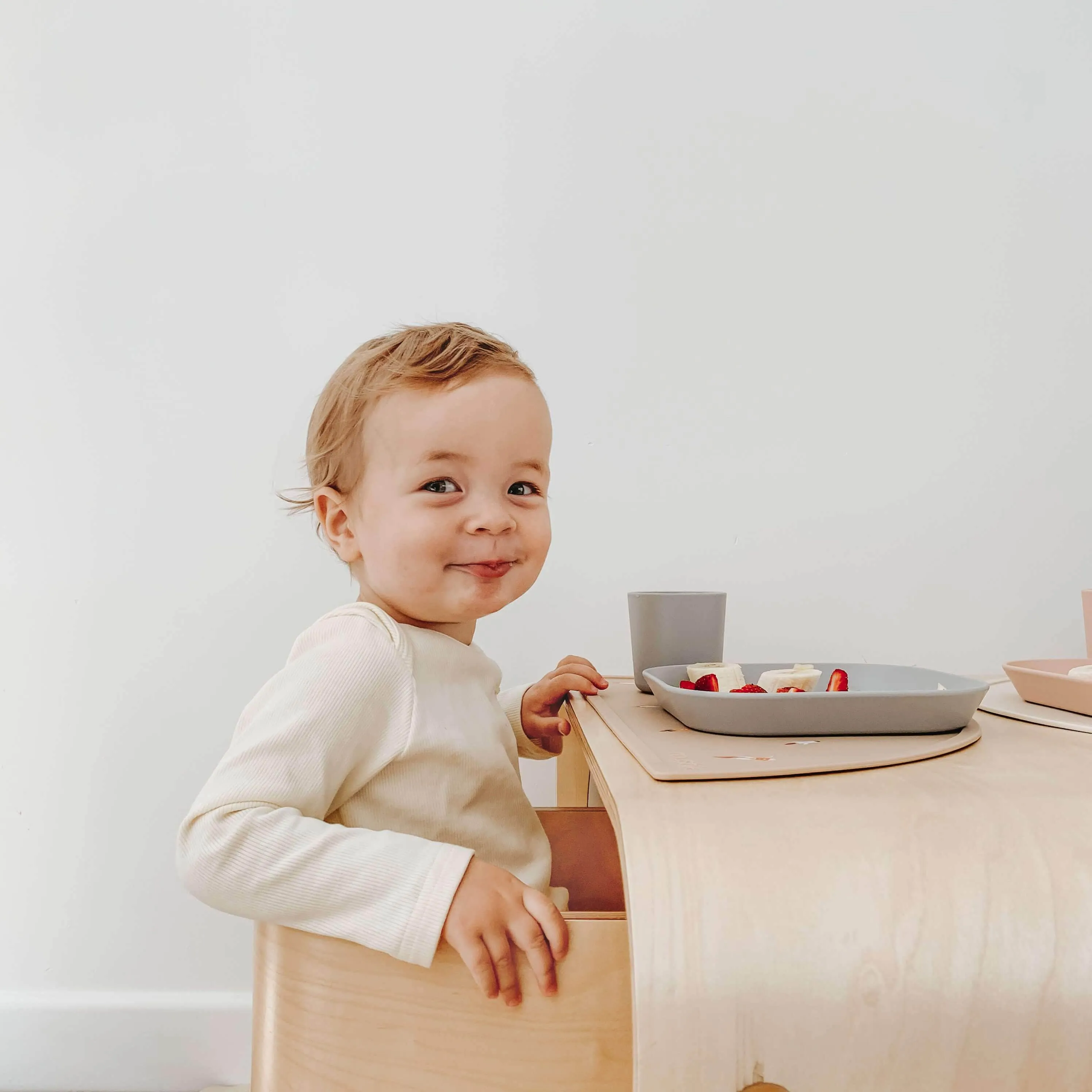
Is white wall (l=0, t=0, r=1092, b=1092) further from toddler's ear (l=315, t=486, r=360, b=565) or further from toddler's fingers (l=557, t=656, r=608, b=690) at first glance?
toddler's ear (l=315, t=486, r=360, b=565)

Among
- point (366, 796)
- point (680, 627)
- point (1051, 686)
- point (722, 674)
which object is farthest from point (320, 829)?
point (1051, 686)

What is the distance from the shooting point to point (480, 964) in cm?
44

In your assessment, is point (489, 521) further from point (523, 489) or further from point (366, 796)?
point (366, 796)

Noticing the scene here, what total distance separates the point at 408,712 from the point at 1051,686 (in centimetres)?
55

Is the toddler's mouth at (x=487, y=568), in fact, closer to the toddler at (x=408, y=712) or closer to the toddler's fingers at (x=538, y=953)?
the toddler at (x=408, y=712)

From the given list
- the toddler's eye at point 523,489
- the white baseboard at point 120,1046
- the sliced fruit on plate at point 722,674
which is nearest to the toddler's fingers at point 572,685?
the sliced fruit on plate at point 722,674

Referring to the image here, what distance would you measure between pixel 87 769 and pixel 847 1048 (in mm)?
1191

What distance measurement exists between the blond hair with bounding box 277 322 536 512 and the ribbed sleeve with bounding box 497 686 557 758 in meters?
0.32

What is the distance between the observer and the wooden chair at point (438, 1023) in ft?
1.43

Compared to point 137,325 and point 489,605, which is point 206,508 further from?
point 489,605

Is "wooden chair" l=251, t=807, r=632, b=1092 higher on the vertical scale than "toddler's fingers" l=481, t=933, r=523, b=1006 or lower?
lower

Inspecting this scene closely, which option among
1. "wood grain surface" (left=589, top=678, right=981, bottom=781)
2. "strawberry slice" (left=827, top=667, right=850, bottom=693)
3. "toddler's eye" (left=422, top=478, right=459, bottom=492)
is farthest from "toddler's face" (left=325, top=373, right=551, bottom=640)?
"strawberry slice" (left=827, top=667, right=850, bottom=693)

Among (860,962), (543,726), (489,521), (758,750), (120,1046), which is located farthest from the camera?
(120,1046)

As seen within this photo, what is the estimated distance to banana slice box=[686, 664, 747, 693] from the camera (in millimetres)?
736
